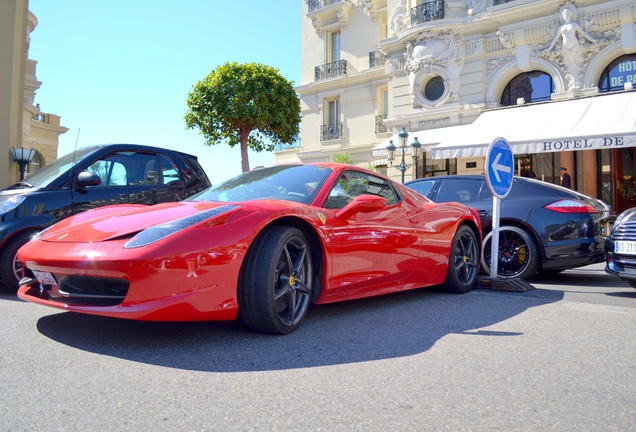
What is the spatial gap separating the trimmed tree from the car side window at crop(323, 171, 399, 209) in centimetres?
2098

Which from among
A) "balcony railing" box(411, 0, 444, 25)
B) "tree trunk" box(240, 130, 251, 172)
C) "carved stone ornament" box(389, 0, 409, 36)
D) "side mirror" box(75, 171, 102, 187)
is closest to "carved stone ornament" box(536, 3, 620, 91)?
"balcony railing" box(411, 0, 444, 25)

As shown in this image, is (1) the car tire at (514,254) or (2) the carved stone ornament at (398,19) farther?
(2) the carved stone ornament at (398,19)

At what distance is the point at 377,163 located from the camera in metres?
24.1

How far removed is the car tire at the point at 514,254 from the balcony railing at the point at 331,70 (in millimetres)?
20278

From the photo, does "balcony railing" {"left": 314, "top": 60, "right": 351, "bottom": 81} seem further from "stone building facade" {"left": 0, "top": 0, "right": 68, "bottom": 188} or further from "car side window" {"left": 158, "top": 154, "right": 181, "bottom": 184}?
"car side window" {"left": 158, "top": 154, "right": 181, "bottom": 184}

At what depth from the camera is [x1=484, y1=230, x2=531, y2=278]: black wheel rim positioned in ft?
20.9

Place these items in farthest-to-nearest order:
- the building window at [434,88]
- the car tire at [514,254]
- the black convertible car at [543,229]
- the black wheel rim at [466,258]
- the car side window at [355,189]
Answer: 1. the building window at [434,88]
2. the car tire at [514,254]
3. the black convertible car at [543,229]
4. the black wheel rim at [466,258]
5. the car side window at [355,189]

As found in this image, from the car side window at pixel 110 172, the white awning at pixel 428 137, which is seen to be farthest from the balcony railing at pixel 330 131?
the car side window at pixel 110 172

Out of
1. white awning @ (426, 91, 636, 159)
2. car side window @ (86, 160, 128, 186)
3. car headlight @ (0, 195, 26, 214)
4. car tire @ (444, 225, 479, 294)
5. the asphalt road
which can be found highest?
white awning @ (426, 91, 636, 159)

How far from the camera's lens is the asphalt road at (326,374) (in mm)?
2000

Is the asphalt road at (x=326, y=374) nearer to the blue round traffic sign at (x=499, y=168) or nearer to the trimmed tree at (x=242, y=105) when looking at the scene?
the blue round traffic sign at (x=499, y=168)

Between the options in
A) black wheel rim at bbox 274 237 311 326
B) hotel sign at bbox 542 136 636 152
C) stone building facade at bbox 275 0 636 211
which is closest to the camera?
black wheel rim at bbox 274 237 311 326

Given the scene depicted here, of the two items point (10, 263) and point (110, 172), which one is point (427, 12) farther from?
point (10, 263)

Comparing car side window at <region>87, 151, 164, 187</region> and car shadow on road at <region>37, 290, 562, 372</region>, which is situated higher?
car side window at <region>87, 151, 164, 187</region>
